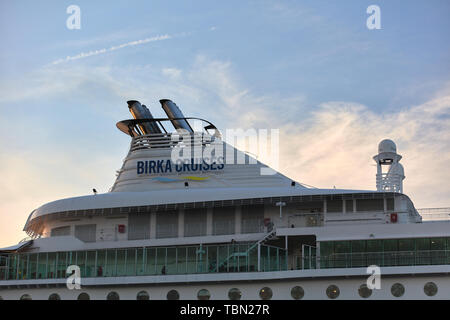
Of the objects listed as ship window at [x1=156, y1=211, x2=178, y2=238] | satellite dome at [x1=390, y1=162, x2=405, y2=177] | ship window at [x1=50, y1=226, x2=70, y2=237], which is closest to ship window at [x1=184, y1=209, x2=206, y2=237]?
ship window at [x1=156, y1=211, x2=178, y2=238]

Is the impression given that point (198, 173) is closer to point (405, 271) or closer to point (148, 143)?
point (148, 143)

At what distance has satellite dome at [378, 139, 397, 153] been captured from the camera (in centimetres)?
4053

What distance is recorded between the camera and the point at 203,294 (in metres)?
34.8

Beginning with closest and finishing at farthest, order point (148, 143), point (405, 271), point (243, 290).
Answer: point (405, 271)
point (243, 290)
point (148, 143)

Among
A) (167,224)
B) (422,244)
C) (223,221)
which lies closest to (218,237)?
(223,221)

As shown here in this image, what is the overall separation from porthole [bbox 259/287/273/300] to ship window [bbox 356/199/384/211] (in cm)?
695

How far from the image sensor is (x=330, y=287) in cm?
3331

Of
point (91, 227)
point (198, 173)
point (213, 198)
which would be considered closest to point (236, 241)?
point (213, 198)

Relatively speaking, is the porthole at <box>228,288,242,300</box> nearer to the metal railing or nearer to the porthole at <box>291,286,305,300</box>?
the porthole at <box>291,286,305,300</box>

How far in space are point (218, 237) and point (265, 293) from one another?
5.41 metres

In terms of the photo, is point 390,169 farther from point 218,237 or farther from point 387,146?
point 218,237
